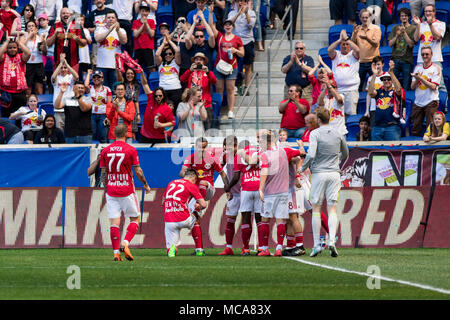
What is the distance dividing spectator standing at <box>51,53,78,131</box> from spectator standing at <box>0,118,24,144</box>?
120 cm

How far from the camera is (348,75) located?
19.6 meters

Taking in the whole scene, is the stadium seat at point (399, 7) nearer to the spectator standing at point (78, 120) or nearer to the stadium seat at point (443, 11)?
the stadium seat at point (443, 11)

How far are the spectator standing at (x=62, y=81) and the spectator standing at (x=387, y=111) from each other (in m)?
6.90

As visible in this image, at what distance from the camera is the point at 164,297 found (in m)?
8.12

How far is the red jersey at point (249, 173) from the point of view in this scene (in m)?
14.5

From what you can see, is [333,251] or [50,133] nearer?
[333,251]

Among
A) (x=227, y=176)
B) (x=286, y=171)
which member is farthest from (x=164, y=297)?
(x=227, y=176)

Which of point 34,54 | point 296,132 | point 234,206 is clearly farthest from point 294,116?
point 34,54

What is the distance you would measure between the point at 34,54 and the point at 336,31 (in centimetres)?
749

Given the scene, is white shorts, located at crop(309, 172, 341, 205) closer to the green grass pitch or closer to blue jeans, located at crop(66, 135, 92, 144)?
the green grass pitch

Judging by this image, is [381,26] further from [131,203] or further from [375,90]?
[131,203]

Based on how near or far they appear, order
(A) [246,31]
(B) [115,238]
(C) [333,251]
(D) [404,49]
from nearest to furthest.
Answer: (C) [333,251] < (B) [115,238] < (D) [404,49] < (A) [246,31]

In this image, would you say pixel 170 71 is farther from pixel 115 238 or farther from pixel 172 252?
pixel 115 238

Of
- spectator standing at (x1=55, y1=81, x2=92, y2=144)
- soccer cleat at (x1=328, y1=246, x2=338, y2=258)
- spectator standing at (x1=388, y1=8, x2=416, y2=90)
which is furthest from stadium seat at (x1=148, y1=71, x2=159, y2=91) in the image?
soccer cleat at (x1=328, y1=246, x2=338, y2=258)
